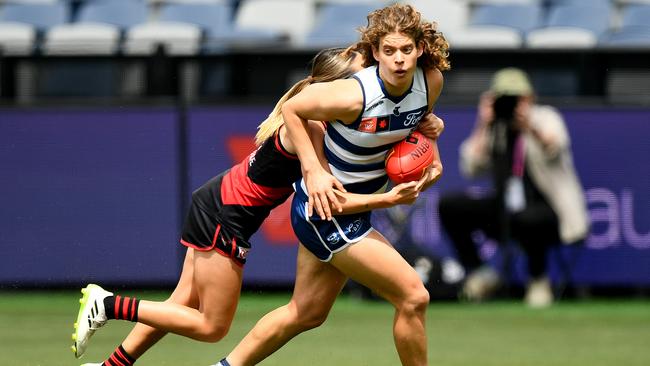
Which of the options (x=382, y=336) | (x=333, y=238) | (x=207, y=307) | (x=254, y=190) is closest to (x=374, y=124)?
(x=333, y=238)

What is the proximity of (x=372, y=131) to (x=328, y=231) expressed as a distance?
516mm

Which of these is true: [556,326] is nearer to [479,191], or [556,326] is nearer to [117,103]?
[479,191]

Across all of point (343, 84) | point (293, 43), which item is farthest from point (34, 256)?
point (343, 84)

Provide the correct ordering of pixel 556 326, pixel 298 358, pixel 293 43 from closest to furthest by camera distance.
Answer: pixel 298 358 < pixel 556 326 < pixel 293 43

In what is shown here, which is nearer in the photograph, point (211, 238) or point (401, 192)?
point (401, 192)

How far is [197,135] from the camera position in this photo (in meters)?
11.4

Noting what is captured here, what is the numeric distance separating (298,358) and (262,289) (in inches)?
127

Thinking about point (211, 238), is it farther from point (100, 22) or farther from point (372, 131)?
point (100, 22)

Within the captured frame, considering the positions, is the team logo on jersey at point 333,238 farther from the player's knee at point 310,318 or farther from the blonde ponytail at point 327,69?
the blonde ponytail at point 327,69

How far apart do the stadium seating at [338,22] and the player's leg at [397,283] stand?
650 centimetres

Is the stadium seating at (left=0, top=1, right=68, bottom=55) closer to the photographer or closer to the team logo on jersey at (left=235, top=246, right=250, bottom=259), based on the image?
the photographer

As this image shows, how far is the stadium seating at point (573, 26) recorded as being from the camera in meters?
12.5

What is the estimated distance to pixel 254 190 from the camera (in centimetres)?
630

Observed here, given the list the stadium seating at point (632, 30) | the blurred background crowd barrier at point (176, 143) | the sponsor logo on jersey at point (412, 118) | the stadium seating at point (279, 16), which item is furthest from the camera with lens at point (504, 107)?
the sponsor logo on jersey at point (412, 118)
